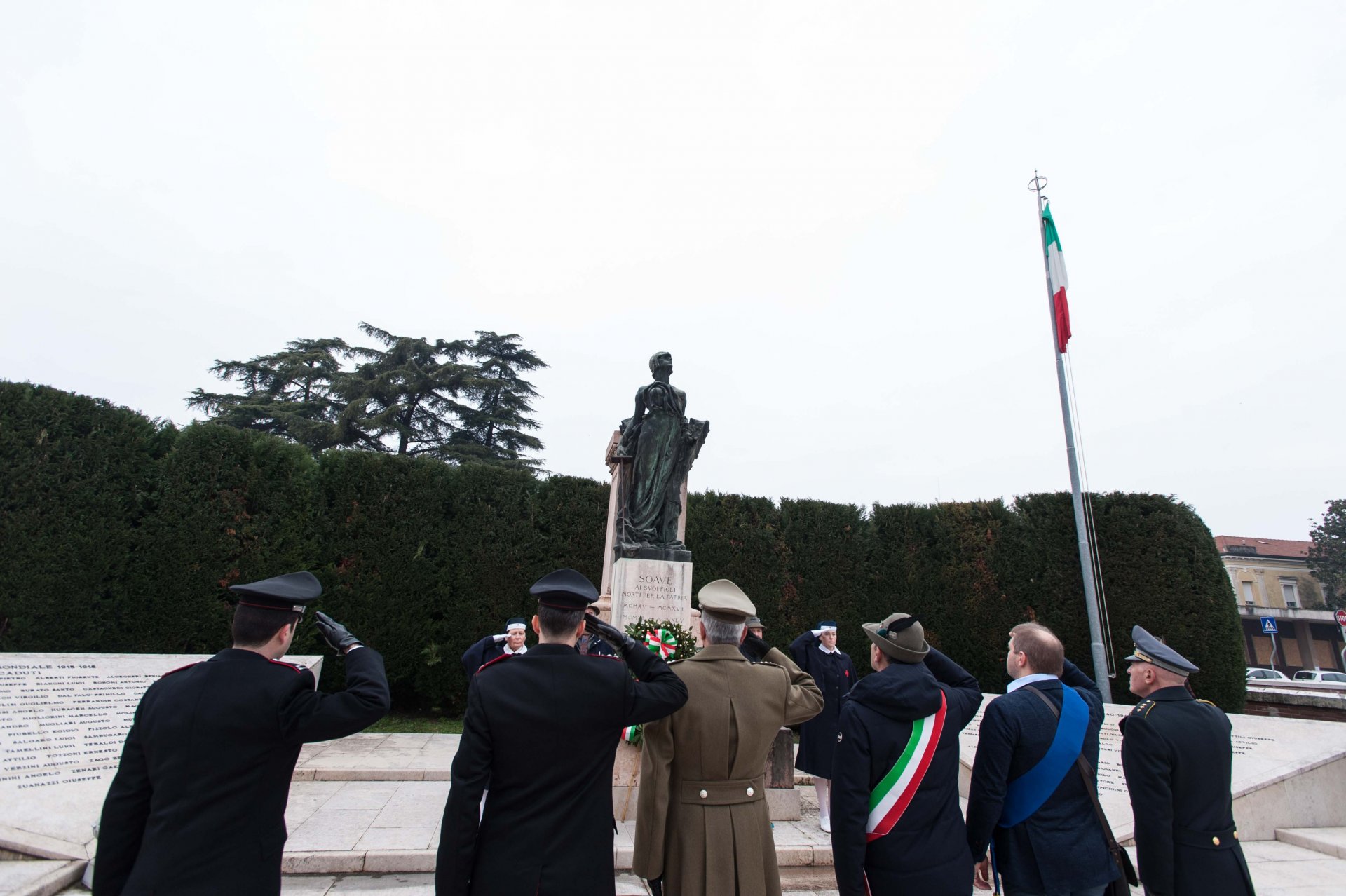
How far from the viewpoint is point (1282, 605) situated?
1758 inches

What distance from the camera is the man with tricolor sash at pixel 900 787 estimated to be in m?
2.69

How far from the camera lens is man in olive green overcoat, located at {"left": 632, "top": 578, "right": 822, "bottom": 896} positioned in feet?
8.73

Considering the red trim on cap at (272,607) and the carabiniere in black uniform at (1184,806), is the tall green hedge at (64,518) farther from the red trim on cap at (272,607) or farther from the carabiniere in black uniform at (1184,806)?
the carabiniere in black uniform at (1184,806)

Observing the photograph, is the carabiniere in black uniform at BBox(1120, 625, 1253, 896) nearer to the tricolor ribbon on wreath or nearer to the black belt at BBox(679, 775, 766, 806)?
the black belt at BBox(679, 775, 766, 806)

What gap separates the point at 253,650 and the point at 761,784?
2003mm

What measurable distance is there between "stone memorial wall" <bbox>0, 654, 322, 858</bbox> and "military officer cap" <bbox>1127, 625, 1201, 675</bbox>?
5.45 m

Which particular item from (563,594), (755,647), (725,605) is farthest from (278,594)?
(755,647)

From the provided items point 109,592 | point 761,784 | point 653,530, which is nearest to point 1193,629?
point 653,530

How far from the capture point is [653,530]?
7.36 m

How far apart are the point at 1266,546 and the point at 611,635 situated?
6548 centimetres

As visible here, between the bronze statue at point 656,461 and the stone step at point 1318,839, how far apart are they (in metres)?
5.79

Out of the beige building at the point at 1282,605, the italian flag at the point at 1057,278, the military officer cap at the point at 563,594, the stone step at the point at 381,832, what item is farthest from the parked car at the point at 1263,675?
the military officer cap at the point at 563,594

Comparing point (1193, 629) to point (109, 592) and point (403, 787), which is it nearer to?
point (403, 787)

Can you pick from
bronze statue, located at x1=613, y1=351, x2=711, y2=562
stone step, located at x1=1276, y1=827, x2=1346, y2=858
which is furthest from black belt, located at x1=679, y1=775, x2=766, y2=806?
stone step, located at x1=1276, y1=827, x2=1346, y2=858
